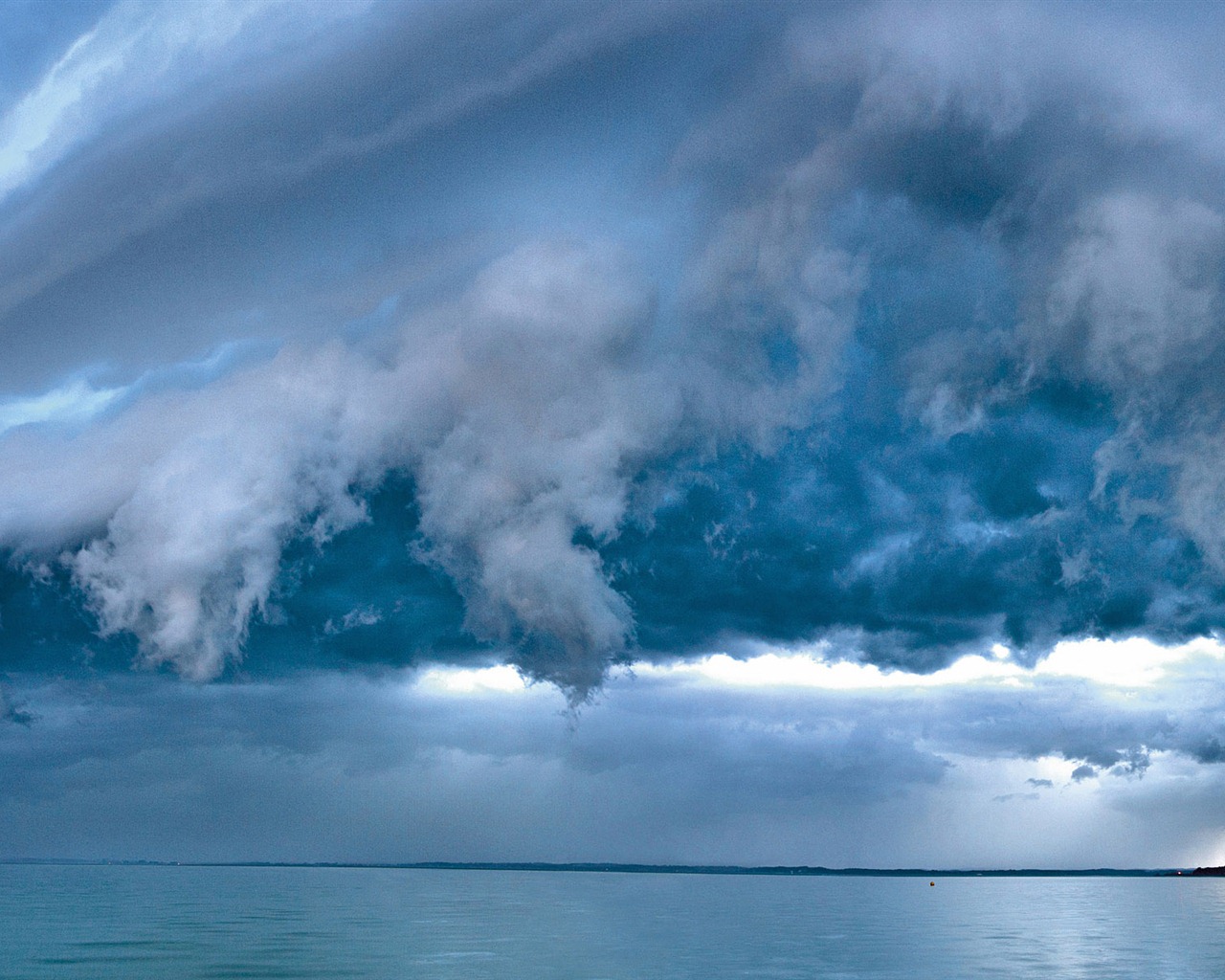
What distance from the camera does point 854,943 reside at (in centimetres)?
9656

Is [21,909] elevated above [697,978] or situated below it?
below

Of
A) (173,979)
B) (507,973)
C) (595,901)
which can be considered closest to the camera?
(173,979)

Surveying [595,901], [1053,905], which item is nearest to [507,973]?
[595,901]

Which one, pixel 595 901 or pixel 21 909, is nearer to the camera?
pixel 21 909

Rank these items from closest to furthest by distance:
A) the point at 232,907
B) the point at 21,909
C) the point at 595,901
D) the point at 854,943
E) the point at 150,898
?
the point at 854,943
the point at 21,909
the point at 232,907
the point at 150,898
the point at 595,901

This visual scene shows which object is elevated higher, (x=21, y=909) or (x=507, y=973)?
(x=507, y=973)

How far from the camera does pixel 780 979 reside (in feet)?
217

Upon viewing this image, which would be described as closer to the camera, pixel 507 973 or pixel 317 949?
pixel 507 973

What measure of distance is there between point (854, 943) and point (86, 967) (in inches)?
2375

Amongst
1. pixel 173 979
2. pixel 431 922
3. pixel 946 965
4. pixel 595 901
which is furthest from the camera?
pixel 595 901

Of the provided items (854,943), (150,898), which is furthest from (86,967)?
(150,898)

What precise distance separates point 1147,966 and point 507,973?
4624 cm

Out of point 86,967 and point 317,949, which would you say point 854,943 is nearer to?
point 317,949

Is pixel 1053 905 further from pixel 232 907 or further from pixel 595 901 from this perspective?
pixel 232 907
